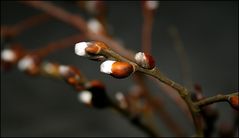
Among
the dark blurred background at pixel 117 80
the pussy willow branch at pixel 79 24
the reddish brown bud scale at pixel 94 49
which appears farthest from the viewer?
the dark blurred background at pixel 117 80

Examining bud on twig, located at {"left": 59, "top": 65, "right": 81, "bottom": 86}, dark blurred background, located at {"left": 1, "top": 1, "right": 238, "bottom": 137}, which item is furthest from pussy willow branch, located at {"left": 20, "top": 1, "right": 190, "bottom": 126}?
dark blurred background, located at {"left": 1, "top": 1, "right": 238, "bottom": 137}

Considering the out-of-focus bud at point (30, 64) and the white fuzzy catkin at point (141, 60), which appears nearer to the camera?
the white fuzzy catkin at point (141, 60)

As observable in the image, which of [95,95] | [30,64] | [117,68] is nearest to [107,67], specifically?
[117,68]

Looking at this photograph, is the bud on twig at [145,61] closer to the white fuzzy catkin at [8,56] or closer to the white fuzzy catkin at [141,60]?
the white fuzzy catkin at [141,60]

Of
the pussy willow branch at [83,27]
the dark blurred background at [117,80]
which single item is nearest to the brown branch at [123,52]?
the pussy willow branch at [83,27]

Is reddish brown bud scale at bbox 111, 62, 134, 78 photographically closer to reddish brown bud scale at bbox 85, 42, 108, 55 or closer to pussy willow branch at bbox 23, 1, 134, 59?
reddish brown bud scale at bbox 85, 42, 108, 55

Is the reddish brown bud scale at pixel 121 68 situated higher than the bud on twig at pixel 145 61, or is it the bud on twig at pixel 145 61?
the bud on twig at pixel 145 61
